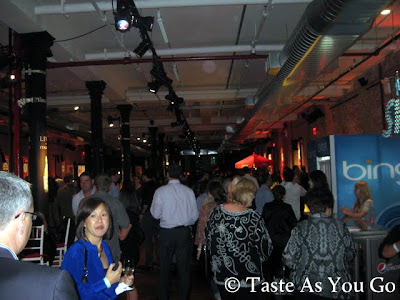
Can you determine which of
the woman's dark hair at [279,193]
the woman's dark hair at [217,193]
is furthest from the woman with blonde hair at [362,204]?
the woman's dark hair at [217,193]

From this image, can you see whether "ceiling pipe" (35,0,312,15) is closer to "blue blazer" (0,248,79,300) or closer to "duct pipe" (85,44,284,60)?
"duct pipe" (85,44,284,60)

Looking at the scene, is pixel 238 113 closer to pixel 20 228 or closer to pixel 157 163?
pixel 157 163

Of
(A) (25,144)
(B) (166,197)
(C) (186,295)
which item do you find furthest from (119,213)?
(A) (25,144)

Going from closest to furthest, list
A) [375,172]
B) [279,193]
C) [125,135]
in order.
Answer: [279,193] → [375,172] → [125,135]

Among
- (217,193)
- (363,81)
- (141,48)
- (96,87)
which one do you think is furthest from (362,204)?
(96,87)

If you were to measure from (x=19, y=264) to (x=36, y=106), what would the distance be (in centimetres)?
507

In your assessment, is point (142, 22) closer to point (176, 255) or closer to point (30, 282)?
point (176, 255)

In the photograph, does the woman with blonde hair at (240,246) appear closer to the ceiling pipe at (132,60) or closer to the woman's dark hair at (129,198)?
the woman's dark hair at (129,198)

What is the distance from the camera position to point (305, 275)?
304 cm

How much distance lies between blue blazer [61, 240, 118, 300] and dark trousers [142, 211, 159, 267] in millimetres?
4078

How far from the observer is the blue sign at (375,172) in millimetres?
6055

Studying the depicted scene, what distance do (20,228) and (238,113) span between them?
643 inches

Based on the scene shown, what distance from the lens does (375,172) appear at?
20.0ft

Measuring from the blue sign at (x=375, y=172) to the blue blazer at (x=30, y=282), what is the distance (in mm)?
5425
